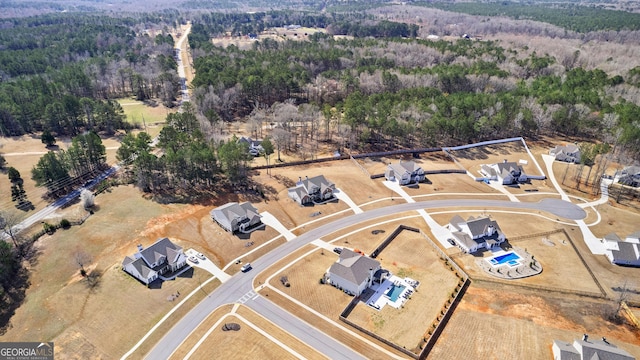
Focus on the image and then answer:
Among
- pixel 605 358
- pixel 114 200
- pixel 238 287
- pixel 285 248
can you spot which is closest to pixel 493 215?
pixel 605 358

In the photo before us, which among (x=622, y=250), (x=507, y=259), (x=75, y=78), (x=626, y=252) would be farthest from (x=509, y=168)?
(x=75, y=78)

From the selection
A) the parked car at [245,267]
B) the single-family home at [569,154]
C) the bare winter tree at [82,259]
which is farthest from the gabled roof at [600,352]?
the single-family home at [569,154]

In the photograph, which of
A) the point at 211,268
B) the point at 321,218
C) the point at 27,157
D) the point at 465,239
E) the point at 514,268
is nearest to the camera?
the point at 211,268

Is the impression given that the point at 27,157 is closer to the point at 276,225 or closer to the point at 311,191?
the point at 276,225

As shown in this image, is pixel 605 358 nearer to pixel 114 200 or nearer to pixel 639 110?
pixel 114 200

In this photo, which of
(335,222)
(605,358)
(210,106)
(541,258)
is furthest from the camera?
(210,106)
